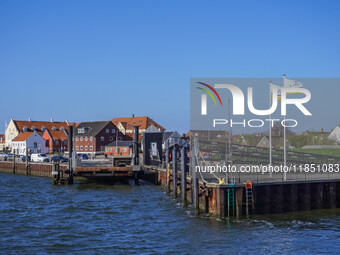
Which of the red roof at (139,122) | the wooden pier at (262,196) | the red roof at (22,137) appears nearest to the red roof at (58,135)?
the red roof at (22,137)

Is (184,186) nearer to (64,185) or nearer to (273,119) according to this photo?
(273,119)

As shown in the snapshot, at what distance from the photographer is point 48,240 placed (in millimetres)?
26141

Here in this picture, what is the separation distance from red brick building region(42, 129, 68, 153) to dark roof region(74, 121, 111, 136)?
31.6 ft

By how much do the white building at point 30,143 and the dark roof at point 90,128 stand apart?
44.2 feet

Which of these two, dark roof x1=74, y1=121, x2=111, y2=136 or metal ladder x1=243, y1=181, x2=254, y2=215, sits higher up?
dark roof x1=74, y1=121, x2=111, y2=136

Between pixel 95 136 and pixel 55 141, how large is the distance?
1875 cm

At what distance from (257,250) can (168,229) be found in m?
6.80

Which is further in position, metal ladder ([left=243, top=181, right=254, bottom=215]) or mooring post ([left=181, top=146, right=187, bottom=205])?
mooring post ([left=181, top=146, right=187, bottom=205])

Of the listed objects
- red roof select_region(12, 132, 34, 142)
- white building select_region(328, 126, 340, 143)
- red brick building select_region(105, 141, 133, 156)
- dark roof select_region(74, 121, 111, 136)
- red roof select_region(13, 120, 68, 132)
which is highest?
red roof select_region(13, 120, 68, 132)

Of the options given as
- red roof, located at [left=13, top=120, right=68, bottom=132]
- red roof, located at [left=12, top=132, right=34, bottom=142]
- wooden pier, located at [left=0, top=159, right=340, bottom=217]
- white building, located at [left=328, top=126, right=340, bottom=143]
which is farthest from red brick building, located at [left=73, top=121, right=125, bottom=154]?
wooden pier, located at [left=0, top=159, right=340, bottom=217]

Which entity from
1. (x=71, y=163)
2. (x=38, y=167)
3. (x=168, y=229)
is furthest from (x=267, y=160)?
(x=38, y=167)

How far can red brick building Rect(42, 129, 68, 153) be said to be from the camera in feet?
417

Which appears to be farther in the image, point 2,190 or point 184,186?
point 2,190

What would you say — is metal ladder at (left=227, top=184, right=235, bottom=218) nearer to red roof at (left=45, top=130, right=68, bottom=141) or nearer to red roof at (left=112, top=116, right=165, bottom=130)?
red roof at (left=45, top=130, right=68, bottom=141)
